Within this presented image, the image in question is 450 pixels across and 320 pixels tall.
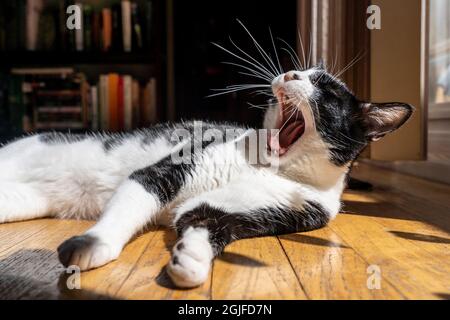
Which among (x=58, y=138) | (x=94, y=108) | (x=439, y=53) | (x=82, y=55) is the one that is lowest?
(x=58, y=138)

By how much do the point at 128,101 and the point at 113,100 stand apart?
123 mm

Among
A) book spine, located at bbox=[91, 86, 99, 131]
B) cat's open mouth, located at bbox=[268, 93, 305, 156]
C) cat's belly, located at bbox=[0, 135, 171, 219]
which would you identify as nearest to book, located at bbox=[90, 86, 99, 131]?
book spine, located at bbox=[91, 86, 99, 131]

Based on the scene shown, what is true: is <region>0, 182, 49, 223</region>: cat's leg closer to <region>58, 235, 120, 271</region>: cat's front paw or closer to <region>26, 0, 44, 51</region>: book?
<region>58, 235, 120, 271</region>: cat's front paw

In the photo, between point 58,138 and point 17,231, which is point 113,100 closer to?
point 58,138

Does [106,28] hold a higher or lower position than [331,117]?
higher

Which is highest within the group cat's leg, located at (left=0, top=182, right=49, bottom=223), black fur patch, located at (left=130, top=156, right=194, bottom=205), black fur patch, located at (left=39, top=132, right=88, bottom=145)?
black fur patch, located at (left=39, top=132, right=88, bottom=145)

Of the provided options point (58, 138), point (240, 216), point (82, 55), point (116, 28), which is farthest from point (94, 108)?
point (240, 216)

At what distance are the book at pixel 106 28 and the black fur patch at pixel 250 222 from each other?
9.10 ft

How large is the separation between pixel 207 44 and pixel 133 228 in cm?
317

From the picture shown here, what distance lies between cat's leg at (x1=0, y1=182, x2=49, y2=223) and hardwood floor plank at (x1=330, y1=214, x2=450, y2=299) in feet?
3.46

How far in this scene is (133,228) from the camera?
118 cm

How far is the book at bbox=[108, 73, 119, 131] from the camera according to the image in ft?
11.9

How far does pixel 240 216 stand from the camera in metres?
1.27
